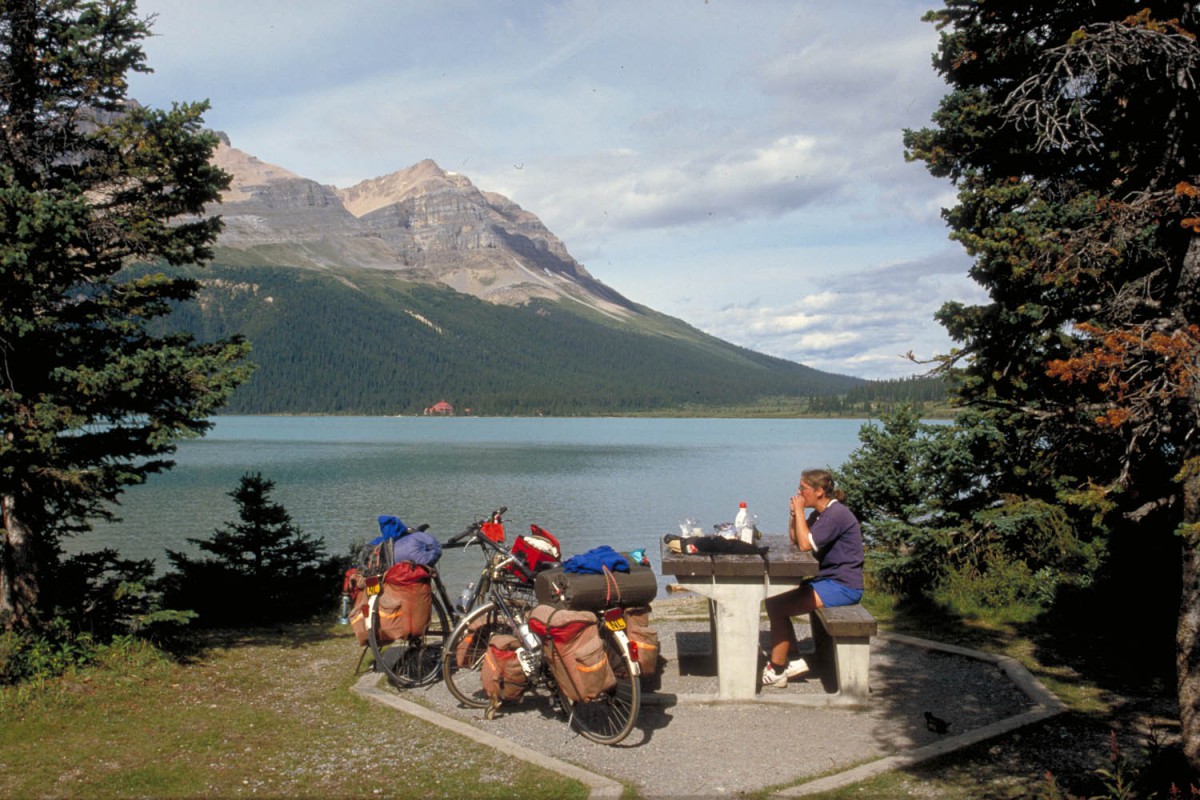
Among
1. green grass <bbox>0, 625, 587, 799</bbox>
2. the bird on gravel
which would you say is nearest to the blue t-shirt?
the bird on gravel

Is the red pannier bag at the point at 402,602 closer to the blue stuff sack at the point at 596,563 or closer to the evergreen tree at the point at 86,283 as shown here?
the blue stuff sack at the point at 596,563

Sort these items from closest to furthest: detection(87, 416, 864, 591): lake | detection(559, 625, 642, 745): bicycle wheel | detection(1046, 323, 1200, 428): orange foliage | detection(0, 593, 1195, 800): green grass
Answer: detection(1046, 323, 1200, 428): orange foliage < detection(0, 593, 1195, 800): green grass < detection(559, 625, 642, 745): bicycle wheel < detection(87, 416, 864, 591): lake

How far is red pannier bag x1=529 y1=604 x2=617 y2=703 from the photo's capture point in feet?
18.6

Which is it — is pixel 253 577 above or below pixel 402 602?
below

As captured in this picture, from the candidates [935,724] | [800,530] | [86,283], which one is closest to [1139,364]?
[935,724]

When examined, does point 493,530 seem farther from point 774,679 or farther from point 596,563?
point 774,679

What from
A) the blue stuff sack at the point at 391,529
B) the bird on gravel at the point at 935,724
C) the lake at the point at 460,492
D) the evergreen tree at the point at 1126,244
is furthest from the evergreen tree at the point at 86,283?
the lake at the point at 460,492

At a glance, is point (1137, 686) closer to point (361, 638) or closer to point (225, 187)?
point (361, 638)

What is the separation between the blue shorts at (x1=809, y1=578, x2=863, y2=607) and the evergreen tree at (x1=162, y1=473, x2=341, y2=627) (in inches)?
296

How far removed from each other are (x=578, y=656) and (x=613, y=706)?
23.4 inches

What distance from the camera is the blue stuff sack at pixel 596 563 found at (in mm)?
6406

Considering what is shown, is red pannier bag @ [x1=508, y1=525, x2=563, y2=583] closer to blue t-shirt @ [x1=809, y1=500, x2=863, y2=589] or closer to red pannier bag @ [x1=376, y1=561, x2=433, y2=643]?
red pannier bag @ [x1=376, y1=561, x2=433, y2=643]

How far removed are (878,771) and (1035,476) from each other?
21.0ft

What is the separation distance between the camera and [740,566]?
6.62m
